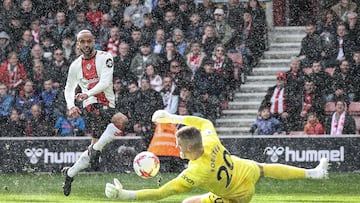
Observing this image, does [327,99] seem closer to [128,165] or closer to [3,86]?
[128,165]

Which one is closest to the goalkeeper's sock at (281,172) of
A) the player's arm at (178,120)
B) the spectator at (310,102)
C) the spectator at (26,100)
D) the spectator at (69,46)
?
the player's arm at (178,120)

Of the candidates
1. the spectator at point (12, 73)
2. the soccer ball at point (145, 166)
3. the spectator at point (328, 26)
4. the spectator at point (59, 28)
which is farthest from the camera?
the spectator at point (59, 28)

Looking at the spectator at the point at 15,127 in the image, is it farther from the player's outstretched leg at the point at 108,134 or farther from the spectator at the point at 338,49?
the player's outstretched leg at the point at 108,134

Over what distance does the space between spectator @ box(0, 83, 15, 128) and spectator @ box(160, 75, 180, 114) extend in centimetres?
302

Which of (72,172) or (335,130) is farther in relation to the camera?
(335,130)

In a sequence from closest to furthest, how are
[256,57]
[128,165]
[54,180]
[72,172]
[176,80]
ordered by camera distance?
1. [72,172]
2. [54,180]
3. [128,165]
4. [176,80]
5. [256,57]

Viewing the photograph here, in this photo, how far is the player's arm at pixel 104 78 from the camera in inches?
596

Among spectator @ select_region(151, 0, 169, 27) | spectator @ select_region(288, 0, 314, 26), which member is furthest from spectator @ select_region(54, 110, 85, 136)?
spectator @ select_region(288, 0, 314, 26)

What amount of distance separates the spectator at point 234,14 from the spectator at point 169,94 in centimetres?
207

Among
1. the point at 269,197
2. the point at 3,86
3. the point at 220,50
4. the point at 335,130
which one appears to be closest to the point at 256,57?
the point at 220,50

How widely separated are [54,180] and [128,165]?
1.78 metres

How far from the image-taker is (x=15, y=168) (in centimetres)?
2028

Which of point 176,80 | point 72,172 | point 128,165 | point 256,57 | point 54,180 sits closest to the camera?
point 72,172

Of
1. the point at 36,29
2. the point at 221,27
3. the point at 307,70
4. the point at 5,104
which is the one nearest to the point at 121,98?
the point at 5,104
